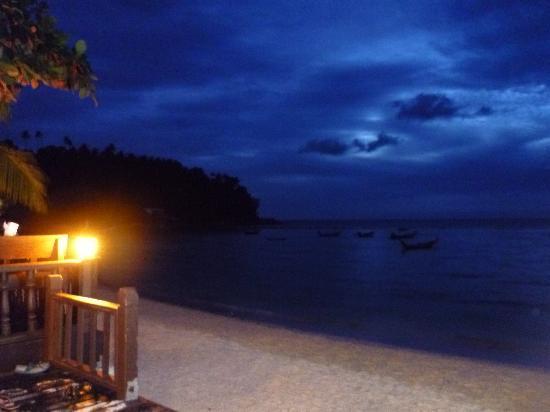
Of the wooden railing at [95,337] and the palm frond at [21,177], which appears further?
the palm frond at [21,177]

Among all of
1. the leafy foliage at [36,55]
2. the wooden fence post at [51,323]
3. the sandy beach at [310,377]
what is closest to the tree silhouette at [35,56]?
the leafy foliage at [36,55]

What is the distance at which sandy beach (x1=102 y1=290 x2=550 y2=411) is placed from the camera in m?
6.19

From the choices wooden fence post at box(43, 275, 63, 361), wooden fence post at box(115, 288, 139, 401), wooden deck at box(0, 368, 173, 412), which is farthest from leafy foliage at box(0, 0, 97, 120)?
wooden deck at box(0, 368, 173, 412)

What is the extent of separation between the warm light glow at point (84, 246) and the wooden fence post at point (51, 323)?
71 cm

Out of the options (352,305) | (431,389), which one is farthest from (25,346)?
(352,305)

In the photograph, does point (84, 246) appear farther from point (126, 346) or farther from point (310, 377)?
point (310, 377)

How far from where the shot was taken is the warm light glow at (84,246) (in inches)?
264

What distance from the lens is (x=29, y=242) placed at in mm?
6367

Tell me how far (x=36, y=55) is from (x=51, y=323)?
2959 mm

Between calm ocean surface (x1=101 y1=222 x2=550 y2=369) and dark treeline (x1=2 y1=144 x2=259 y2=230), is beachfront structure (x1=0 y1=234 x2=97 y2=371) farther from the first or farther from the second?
dark treeline (x1=2 y1=144 x2=259 y2=230)

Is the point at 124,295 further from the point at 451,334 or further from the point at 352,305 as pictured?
the point at 352,305

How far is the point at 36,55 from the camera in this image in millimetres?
4371

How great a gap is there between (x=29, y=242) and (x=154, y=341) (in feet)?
11.5

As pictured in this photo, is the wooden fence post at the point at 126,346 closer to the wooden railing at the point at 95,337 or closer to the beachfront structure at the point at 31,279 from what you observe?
Result: the wooden railing at the point at 95,337
